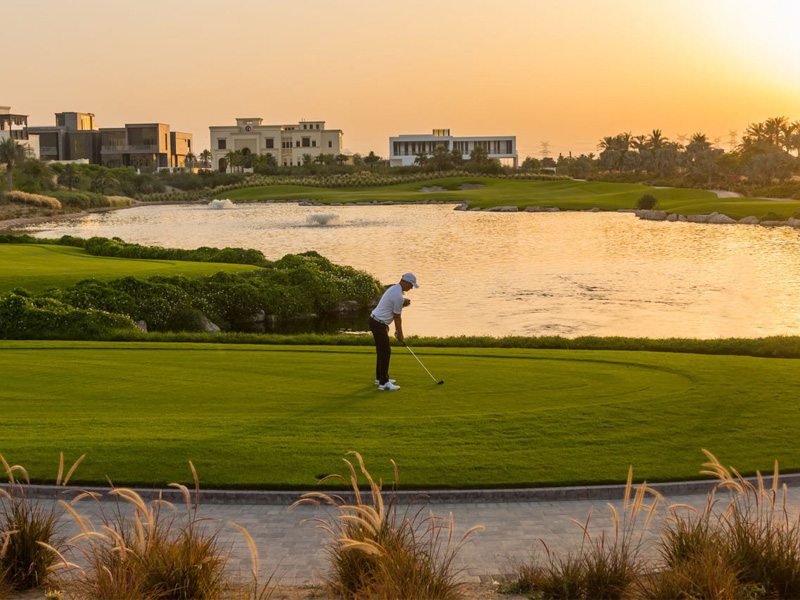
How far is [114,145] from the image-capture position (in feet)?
631

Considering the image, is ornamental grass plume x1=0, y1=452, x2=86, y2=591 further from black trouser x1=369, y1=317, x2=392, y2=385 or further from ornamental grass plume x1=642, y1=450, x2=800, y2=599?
black trouser x1=369, y1=317, x2=392, y2=385

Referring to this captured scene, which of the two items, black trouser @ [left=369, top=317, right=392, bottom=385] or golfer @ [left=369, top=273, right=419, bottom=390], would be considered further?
black trouser @ [left=369, top=317, right=392, bottom=385]

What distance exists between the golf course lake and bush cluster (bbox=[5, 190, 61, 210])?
41.4ft

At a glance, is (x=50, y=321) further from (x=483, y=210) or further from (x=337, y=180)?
(x=337, y=180)

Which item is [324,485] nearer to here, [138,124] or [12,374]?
[12,374]

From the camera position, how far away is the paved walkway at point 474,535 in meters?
9.01

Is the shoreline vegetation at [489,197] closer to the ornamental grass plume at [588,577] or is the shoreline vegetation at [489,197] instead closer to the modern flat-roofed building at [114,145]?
the modern flat-roofed building at [114,145]

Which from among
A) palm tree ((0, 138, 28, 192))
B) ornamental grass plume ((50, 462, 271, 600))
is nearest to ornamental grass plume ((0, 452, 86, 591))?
ornamental grass plume ((50, 462, 271, 600))

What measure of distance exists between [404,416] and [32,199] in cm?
10604

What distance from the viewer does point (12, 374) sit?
1762 cm

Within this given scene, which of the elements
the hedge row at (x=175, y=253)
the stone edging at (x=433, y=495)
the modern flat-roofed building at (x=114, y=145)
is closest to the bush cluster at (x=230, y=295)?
the hedge row at (x=175, y=253)

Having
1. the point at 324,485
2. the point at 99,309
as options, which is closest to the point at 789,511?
the point at 324,485

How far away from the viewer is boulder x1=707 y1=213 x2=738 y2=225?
278 ft

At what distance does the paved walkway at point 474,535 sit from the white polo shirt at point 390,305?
491cm
